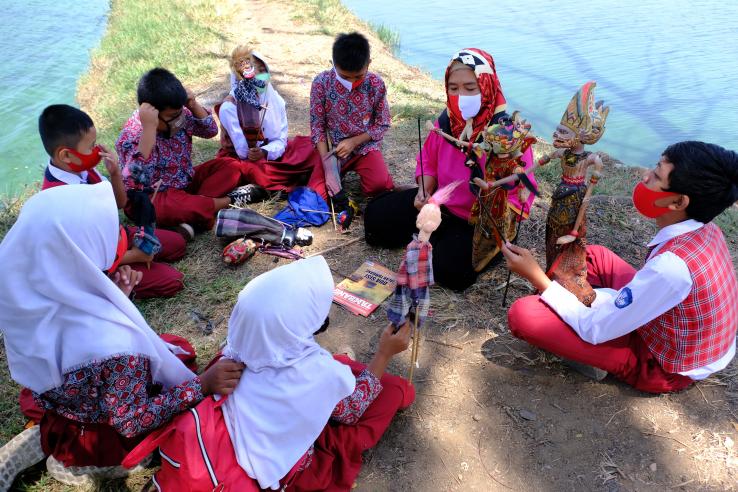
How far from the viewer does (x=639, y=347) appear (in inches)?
107

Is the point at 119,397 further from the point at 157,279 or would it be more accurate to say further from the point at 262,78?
the point at 262,78

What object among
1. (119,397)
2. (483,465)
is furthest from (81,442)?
(483,465)

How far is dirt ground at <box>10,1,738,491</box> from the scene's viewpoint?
2443 mm

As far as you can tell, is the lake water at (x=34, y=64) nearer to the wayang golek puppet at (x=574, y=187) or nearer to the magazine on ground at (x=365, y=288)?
the magazine on ground at (x=365, y=288)

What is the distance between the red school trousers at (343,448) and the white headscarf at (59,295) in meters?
0.88

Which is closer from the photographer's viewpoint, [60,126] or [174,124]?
[60,126]

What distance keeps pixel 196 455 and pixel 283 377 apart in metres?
0.43

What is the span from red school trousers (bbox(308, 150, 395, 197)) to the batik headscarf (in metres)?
1.23

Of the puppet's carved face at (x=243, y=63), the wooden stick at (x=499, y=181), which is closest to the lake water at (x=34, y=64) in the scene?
the puppet's carved face at (x=243, y=63)

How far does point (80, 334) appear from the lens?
190cm

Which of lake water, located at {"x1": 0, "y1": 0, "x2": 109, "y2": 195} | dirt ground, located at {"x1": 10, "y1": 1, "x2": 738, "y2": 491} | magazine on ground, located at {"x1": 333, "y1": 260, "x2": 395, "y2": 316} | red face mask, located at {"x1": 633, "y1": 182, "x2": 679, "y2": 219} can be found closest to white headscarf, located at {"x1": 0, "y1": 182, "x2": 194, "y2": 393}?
dirt ground, located at {"x1": 10, "y1": 1, "x2": 738, "y2": 491}

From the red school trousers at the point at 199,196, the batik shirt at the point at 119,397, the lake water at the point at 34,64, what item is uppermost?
the batik shirt at the point at 119,397

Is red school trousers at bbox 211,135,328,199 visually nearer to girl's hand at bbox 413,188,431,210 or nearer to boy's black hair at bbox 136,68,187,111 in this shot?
boy's black hair at bbox 136,68,187,111

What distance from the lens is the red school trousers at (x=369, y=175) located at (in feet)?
14.8
